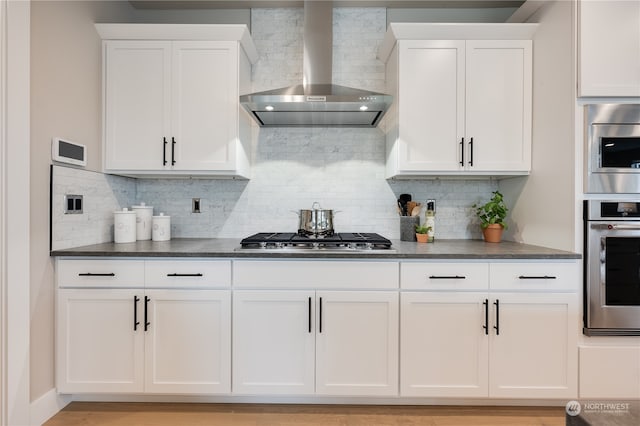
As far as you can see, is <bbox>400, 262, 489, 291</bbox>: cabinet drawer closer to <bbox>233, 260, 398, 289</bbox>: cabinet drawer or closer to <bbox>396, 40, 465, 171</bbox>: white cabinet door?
<bbox>233, 260, 398, 289</bbox>: cabinet drawer

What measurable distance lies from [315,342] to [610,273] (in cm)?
168

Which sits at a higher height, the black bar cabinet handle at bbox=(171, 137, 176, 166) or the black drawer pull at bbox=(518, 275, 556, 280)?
the black bar cabinet handle at bbox=(171, 137, 176, 166)

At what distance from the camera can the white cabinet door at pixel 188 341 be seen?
1912 mm

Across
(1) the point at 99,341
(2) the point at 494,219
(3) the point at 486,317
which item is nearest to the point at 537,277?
(3) the point at 486,317

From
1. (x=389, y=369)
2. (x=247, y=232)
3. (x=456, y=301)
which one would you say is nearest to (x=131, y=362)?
(x=247, y=232)

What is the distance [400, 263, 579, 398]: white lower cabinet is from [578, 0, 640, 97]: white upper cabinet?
1.02 metres

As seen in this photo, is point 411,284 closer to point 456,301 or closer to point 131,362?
point 456,301

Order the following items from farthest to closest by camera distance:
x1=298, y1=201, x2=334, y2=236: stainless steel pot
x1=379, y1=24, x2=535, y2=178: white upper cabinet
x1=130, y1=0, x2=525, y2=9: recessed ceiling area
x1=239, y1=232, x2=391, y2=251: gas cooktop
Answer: x1=130, y1=0, x2=525, y2=9: recessed ceiling area, x1=298, y1=201, x2=334, y2=236: stainless steel pot, x1=379, y1=24, x2=535, y2=178: white upper cabinet, x1=239, y1=232, x2=391, y2=251: gas cooktop

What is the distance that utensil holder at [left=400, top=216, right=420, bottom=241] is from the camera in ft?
8.17

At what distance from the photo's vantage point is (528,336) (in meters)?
1.89

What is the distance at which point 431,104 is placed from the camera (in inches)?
88.7

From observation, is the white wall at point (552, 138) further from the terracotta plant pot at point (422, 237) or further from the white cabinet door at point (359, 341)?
the white cabinet door at point (359, 341)

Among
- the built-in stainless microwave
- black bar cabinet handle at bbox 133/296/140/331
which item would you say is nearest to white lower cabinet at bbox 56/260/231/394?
black bar cabinet handle at bbox 133/296/140/331

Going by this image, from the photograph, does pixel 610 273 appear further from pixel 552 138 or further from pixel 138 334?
pixel 138 334
